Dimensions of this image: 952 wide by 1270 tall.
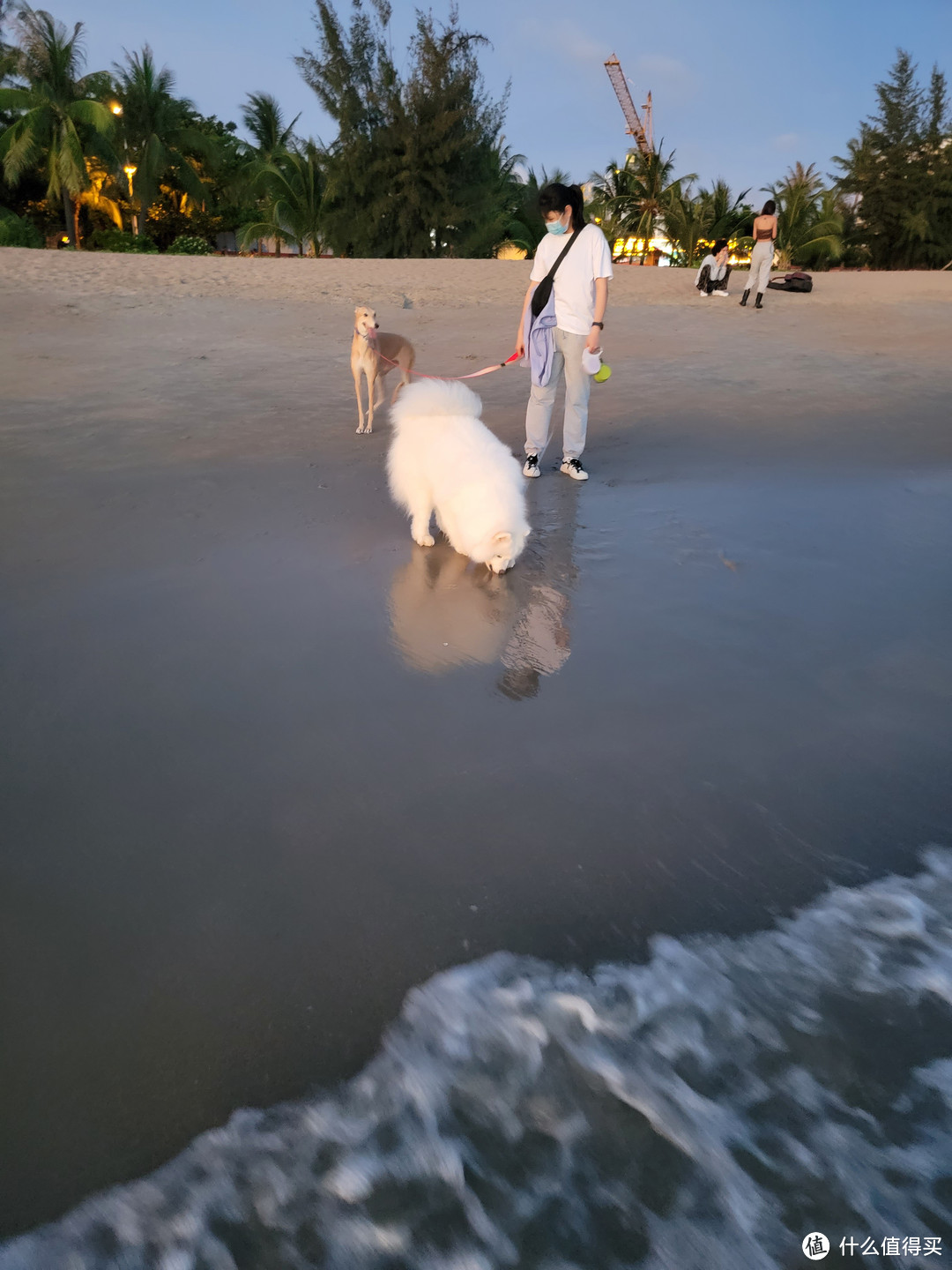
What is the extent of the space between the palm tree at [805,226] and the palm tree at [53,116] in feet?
77.9

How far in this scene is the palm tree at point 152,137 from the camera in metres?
30.5

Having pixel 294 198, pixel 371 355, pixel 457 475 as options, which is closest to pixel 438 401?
pixel 457 475

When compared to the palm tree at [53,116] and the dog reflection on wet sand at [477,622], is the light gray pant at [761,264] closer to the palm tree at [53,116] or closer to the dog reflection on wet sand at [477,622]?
the dog reflection on wet sand at [477,622]

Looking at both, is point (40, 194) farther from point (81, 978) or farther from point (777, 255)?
point (81, 978)

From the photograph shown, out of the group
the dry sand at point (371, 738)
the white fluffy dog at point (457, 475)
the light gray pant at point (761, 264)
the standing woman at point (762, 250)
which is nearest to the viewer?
the dry sand at point (371, 738)

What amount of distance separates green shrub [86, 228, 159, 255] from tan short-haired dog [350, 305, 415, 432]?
21869 mm

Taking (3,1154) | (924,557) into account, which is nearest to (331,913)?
(3,1154)

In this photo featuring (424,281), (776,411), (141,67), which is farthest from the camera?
(141,67)

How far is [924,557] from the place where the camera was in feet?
14.4

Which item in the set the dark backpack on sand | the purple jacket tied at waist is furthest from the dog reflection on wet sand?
the dark backpack on sand

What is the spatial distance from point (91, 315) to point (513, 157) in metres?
24.6

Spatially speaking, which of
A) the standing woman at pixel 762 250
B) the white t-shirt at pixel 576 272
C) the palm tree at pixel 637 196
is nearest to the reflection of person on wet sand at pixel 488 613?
the white t-shirt at pixel 576 272

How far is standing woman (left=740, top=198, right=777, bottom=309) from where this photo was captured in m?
Result: 13.6

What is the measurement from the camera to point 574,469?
5.91 meters
